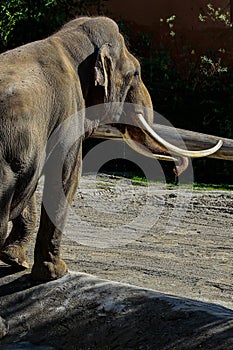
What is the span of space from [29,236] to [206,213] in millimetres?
5350

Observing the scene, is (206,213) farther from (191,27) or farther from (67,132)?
(191,27)

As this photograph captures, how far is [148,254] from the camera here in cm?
852

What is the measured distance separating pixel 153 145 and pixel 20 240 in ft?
4.00

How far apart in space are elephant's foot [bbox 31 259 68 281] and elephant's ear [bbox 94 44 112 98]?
1.24 metres

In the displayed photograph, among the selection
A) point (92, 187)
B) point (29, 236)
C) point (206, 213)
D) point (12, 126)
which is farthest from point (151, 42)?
point (12, 126)

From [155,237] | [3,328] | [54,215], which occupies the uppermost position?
[54,215]

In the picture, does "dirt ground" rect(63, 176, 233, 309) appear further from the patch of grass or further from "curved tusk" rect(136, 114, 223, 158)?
"curved tusk" rect(136, 114, 223, 158)

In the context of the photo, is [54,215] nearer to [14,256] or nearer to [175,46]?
[14,256]

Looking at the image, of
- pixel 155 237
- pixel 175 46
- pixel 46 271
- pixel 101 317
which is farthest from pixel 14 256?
pixel 175 46

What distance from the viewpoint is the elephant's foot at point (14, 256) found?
5.92m

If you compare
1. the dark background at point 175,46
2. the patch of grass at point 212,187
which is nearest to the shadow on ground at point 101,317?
the patch of grass at point 212,187

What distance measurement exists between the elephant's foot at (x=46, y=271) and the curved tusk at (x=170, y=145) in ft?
3.86

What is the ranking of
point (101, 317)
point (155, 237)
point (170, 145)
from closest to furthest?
point (101, 317) < point (170, 145) < point (155, 237)

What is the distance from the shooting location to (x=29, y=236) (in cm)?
617
